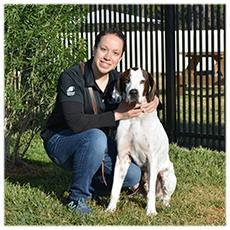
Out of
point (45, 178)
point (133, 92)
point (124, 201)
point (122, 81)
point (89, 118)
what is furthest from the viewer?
point (45, 178)

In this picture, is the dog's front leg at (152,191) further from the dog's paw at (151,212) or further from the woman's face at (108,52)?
the woman's face at (108,52)

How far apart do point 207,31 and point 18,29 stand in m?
2.99

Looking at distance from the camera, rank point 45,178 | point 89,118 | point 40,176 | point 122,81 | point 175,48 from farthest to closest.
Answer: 1. point 175,48
2. point 40,176
3. point 45,178
4. point 89,118
5. point 122,81

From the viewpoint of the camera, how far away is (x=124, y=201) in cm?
573

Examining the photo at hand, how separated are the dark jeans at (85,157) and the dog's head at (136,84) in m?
0.42

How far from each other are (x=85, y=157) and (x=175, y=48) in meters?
4.11

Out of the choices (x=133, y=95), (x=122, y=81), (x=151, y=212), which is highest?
(x=122, y=81)

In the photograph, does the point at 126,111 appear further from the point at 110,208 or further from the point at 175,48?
the point at 175,48

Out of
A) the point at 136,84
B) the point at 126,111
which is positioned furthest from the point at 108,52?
the point at 126,111

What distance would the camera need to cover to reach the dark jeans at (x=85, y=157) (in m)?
5.33

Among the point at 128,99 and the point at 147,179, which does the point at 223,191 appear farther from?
the point at 128,99

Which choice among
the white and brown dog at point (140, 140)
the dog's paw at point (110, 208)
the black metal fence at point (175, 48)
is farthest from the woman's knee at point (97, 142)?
the black metal fence at point (175, 48)

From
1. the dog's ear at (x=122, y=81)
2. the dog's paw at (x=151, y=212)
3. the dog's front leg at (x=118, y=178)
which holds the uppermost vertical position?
the dog's ear at (x=122, y=81)

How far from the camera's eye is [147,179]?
5594 mm
